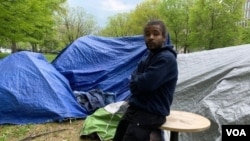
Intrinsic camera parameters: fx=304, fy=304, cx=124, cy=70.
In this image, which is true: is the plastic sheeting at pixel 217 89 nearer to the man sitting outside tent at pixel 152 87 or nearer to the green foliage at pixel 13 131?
the man sitting outside tent at pixel 152 87

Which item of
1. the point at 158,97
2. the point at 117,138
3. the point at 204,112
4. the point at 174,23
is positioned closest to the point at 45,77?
the point at 204,112

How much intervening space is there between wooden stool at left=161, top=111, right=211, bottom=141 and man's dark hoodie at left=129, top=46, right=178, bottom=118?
15 centimetres

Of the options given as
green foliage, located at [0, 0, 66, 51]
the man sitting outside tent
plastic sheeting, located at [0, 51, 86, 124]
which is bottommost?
plastic sheeting, located at [0, 51, 86, 124]

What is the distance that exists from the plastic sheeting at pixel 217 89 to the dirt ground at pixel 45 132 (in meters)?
1.82

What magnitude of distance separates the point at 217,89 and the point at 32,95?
10.8 feet

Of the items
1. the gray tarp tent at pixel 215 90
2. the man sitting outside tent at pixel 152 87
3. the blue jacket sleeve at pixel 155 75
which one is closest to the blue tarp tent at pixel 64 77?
the gray tarp tent at pixel 215 90

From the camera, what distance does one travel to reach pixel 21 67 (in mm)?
6039

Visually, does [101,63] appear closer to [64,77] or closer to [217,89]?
[64,77]

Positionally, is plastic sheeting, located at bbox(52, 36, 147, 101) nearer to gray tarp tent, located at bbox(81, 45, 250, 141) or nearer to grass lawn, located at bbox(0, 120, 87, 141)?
Answer: grass lawn, located at bbox(0, 120, 87, 141)

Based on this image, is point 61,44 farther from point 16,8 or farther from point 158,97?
point 158,97

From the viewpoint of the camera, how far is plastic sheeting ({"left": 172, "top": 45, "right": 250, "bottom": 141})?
3945 millimetres

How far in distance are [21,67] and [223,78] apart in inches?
153

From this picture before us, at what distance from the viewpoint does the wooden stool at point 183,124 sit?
2389 mm

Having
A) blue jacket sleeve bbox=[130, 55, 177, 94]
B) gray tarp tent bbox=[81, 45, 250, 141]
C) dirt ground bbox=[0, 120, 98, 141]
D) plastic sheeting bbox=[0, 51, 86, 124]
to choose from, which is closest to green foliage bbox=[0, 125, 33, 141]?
dirt ground bbox=[0, 120, 98, 141]
